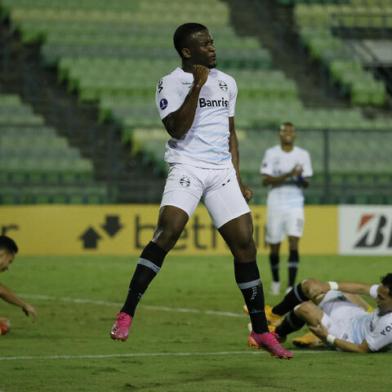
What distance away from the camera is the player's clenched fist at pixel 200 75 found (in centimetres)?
815

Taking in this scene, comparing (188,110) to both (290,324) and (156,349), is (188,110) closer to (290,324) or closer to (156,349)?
(290,324)

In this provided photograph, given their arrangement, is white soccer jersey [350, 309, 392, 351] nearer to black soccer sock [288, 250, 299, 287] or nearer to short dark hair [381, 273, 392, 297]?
short dark hair [381, 273, 392, 297]

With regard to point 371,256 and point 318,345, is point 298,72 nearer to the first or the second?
point 371,256

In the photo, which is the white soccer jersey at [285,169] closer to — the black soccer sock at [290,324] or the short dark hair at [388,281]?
the black soccer sock at [290,324]

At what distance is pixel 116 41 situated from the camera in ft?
99.9

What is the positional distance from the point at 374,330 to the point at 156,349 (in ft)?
6.26

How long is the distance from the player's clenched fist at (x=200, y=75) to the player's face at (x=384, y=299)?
8.18 feet

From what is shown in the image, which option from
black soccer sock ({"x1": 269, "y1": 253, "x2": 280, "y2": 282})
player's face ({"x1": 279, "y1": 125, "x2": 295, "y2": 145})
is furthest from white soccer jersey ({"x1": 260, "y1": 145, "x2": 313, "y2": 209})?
black soccer sock ({"x1": 269, "y1": 253, "x2": 280, "y2": 282})

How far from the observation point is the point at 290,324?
403 inches

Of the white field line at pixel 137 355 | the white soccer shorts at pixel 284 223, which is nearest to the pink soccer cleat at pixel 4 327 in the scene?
the white field line at pixel 137 355

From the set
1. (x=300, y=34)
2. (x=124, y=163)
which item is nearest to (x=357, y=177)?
(x=124, y=163)

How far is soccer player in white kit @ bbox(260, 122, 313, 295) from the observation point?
16453 mm

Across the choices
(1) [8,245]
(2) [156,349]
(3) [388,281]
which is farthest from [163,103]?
(1) [8,245]

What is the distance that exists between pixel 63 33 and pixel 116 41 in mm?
Answer: 1364
